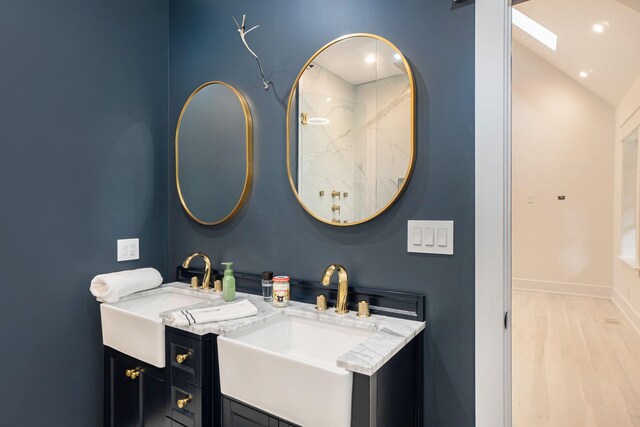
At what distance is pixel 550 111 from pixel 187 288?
231 inches

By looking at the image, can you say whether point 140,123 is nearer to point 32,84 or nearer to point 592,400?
point 32,84

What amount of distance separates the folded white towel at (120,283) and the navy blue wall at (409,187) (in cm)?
28

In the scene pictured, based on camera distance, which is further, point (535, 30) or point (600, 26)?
point (535, 30)

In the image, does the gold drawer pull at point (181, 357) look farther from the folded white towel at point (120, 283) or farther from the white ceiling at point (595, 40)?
the white ceiling at point (595, 40)

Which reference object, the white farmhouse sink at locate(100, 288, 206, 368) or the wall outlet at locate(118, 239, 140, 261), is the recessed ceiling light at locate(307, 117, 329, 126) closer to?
the white farmhouse sink at locate(100, 288, 206, 368)

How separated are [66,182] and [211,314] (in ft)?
3.11

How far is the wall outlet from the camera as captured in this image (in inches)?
74.5

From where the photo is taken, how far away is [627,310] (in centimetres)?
421

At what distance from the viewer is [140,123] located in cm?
199

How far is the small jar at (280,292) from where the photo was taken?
1530 millimetres

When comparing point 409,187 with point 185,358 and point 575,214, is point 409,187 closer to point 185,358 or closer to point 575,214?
point 185,358

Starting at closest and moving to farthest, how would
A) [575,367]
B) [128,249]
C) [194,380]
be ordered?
[194,380]
[128,249]
[575,367]

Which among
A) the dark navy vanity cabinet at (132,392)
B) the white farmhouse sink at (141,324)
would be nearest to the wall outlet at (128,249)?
the white farmhouse sink at (141,324)

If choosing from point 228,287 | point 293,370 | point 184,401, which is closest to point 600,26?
point 228,287
